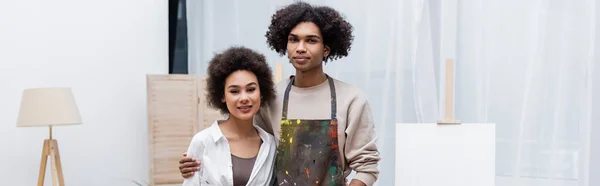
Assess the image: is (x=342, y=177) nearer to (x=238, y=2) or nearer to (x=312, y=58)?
(x=312, y=58)

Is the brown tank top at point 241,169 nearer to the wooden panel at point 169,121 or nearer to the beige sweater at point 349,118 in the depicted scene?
the beige sweater at point 349,118

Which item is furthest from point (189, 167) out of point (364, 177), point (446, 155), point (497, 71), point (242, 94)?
point (497, 71)

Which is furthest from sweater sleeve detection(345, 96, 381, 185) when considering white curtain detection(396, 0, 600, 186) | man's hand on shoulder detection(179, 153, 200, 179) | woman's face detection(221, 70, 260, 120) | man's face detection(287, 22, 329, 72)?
white curtain detection(396, 0, 600, 186)

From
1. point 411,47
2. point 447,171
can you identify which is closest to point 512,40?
point 411,47

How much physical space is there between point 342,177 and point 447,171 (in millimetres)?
628

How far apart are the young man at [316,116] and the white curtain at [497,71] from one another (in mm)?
1104

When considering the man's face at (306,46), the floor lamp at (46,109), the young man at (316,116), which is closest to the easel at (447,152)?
the young man at (316,116)

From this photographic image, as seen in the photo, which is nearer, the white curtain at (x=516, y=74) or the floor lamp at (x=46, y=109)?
the white curtain at (x=516, y=74)

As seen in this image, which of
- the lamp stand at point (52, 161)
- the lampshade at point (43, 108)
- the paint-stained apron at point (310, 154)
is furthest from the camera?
the lamp stand at point (52, 161)

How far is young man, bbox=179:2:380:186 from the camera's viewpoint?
171 centimetres

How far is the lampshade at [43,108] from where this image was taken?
3062mm

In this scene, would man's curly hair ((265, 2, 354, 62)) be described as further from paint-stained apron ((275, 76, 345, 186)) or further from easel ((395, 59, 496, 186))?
easel ((395, 59, 496, 186))

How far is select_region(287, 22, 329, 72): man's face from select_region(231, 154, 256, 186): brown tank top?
0.94ft

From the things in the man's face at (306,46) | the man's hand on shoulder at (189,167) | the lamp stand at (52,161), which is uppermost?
the man's face at (306,46)
